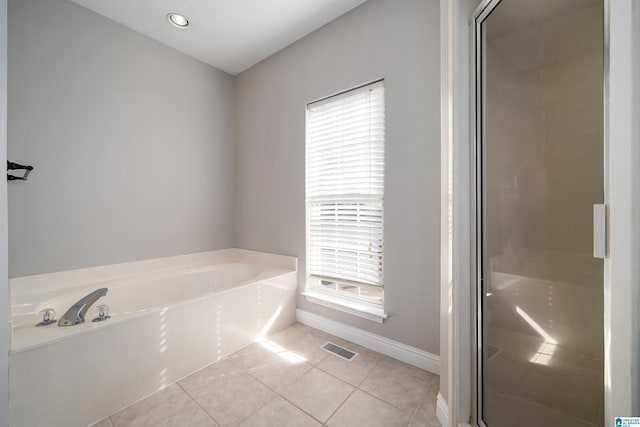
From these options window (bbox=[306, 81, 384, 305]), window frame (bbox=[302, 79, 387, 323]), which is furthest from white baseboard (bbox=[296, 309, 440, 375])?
window (bbox=[306, 81, 384, 305])

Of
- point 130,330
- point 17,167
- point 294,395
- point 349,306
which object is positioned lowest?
point 294,395

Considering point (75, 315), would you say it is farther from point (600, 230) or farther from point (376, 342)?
point (600, 230)

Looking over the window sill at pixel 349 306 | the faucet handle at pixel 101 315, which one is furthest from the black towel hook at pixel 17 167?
the window sill at pixel 349 306

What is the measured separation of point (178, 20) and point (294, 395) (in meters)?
3.04

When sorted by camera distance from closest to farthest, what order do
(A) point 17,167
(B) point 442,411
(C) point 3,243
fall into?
(C) point 3,243 < (B) point 442,411 < (A) point 17,167

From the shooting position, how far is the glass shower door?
72 cm

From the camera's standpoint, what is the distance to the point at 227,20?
204 centimetres

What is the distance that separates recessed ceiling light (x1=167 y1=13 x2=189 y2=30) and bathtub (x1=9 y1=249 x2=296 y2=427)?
7.15 feet

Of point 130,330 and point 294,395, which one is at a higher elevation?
point 130,330

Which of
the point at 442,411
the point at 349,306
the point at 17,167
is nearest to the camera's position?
the point at 442,411

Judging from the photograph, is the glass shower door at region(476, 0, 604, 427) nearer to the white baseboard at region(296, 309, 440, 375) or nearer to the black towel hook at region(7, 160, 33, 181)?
the white baseboard at region(296, 309, 440, 375)

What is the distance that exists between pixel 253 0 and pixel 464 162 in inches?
79.5

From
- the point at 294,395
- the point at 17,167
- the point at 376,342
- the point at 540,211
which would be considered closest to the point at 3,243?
the point at 17,167

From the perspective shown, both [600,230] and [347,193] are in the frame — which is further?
[347,193]
